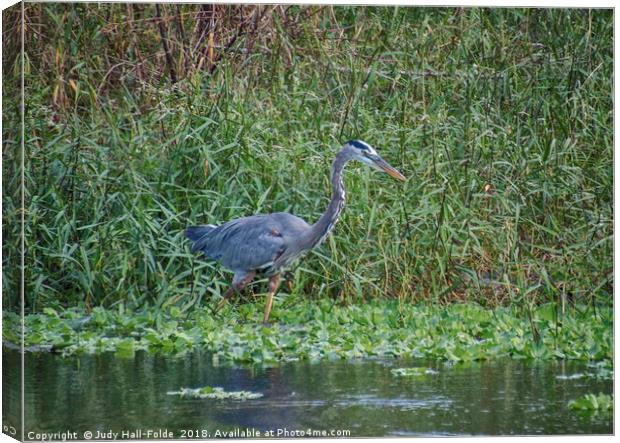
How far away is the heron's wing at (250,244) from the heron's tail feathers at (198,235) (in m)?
0.05

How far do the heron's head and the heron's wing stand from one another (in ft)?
2.08

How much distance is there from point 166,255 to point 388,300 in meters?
1.35

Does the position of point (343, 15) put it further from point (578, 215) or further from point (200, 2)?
point (578, 215)

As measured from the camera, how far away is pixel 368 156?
909cm

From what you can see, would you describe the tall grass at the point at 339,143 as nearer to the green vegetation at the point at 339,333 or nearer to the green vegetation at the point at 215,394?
the green vegetation at the point at 339,333

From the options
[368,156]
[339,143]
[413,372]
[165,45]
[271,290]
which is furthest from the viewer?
[339,143]

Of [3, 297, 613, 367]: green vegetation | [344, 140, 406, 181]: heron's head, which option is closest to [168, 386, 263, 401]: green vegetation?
[3, 297, 613, 367]: green vegetation

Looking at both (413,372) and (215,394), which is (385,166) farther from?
(215,394)

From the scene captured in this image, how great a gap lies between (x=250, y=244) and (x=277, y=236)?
17 centimetres

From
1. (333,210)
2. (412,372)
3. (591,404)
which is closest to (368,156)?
(333,210)

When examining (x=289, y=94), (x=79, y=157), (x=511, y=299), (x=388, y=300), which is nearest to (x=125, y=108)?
(x=79, y=157)

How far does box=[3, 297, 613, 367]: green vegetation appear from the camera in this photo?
27.3 feet

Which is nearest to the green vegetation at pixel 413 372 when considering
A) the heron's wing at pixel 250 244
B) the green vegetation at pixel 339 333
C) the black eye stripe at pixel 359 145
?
the green vegetation at pixel 339 333

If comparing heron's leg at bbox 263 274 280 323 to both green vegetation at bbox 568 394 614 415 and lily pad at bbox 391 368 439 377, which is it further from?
green vegetation at bbox 568 394 614 415
